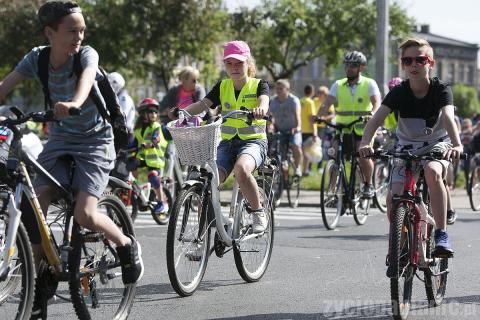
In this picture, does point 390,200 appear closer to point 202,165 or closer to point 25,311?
point 202,165

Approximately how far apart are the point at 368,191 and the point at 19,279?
7.52m

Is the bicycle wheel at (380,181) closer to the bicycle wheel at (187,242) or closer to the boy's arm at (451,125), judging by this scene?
the bicycle wheel at (187,242)

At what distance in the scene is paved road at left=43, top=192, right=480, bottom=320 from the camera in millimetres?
6340

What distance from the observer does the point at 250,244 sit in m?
7.70

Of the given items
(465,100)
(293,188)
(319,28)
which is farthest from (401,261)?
(465,100)

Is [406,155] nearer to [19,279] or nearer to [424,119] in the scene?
[424,119]

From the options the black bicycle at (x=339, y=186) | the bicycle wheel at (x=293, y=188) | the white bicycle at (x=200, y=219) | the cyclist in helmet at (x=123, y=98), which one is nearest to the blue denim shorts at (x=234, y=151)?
the white bicycle at (x=200, y=219)

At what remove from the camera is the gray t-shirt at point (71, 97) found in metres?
5.38

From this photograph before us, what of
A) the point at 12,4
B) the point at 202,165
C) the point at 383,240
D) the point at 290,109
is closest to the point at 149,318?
the point at 202,165

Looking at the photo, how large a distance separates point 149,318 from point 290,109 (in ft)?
32.7

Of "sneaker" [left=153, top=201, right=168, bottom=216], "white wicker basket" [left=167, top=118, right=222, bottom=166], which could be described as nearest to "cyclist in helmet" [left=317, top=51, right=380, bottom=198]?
"sneaker" [left=153, top=201, right=168, bottom=216]

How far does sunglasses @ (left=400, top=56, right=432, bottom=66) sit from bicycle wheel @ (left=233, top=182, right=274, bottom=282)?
1.77m

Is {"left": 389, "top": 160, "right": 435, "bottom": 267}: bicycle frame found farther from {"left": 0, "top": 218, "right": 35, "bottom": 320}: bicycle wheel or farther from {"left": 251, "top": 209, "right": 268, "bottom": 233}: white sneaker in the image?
{"left": 0, "top": 218, "right": 35, "bottom": 320}: bicycle wheel

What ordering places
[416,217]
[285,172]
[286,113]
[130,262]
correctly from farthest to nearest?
[286,113] → [285,172] → [416,217] → [130,262]
